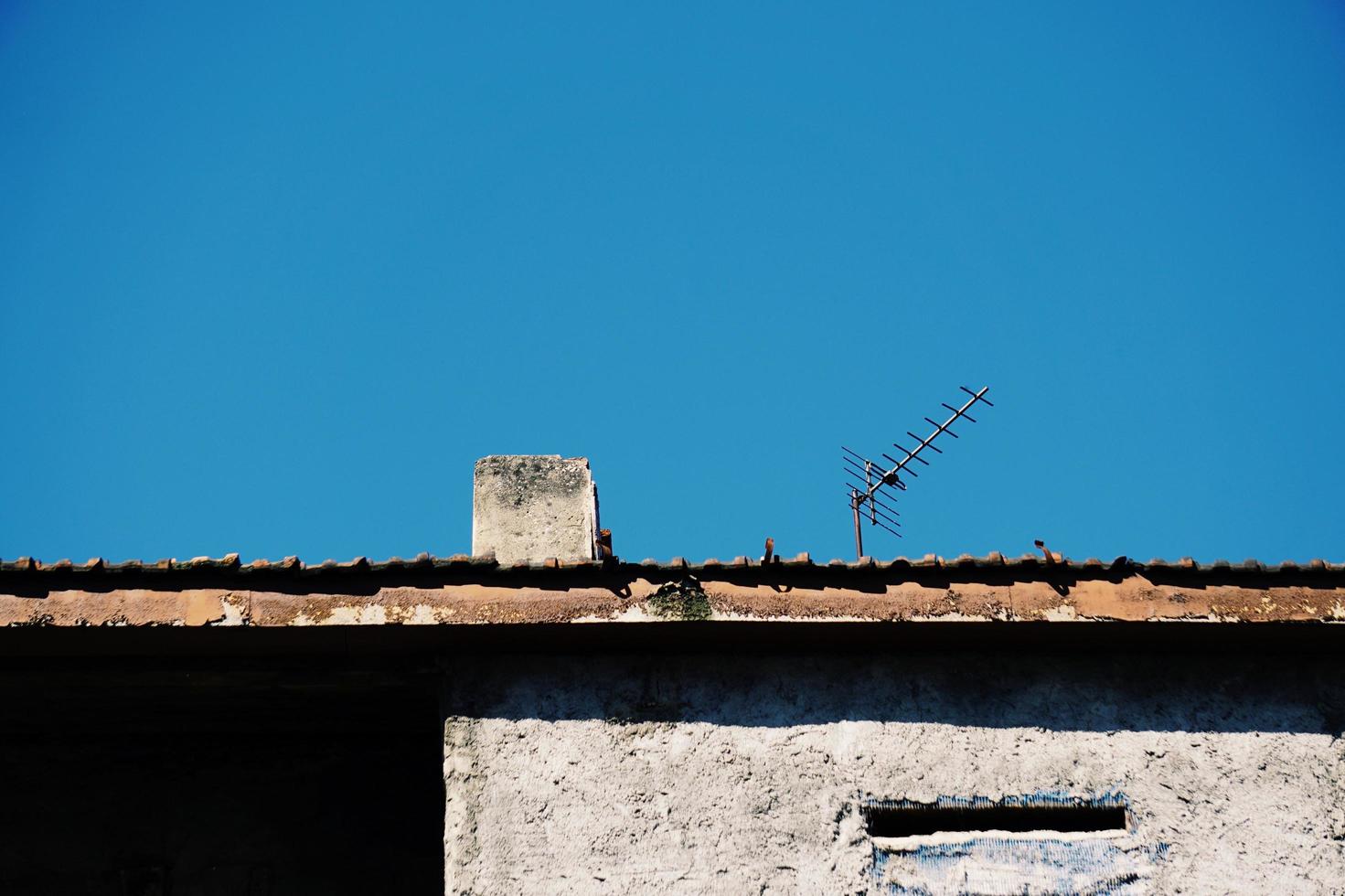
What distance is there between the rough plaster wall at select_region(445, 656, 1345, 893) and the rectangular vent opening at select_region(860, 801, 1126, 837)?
2.3 inches

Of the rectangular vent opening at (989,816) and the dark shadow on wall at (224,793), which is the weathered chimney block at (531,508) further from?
Answer: the rectangular vent opening at (989,816)

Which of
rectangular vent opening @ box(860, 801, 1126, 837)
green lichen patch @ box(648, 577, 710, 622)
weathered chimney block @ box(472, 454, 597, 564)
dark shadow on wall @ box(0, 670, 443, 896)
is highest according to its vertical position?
weathered chimney block @ box(472, 454, 597, 564)

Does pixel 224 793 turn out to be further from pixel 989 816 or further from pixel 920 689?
pixel 989 816

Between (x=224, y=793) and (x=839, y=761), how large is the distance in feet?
9.45

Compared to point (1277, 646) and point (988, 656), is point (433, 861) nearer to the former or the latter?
point (988, 656)

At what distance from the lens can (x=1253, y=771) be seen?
6254 millimetres

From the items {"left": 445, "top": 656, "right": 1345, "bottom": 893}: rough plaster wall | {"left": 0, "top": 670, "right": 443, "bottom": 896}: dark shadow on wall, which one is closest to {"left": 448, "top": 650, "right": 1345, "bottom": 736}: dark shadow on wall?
{"left": 445, "top": 656, "right": 1345, "bottom": 893}: rough plaster wall

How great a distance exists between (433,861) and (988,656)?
2.69m

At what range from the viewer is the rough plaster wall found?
5.96 m

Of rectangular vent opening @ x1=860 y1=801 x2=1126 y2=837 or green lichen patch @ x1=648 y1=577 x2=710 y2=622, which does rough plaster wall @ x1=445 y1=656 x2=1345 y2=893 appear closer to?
rectangular vent opening @ x1=860 y1=801 x2=1126 y2=837

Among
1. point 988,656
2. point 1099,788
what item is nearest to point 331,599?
point 988,656

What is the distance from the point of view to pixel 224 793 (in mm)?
6953

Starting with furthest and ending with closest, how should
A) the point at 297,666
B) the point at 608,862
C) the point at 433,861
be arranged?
the point at 433,861 → the point at 297,666 → the point at 608,862

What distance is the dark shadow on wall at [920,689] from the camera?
6270mm
